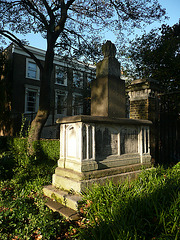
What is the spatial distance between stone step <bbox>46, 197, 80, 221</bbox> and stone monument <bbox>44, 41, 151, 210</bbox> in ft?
0.26

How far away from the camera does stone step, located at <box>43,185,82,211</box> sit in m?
2.71

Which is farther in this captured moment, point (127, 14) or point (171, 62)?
point (127, 14)

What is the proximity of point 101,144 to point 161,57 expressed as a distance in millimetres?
6252

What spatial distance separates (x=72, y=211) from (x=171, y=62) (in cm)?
736

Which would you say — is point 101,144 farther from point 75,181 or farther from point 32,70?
point 32,70

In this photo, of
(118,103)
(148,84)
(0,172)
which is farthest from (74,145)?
(148,84)

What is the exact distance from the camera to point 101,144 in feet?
11.2

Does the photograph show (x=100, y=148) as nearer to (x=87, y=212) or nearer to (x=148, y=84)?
(x=87, y=212)

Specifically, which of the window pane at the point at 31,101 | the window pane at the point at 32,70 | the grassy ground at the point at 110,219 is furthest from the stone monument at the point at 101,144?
the window pane at the point at 32,70

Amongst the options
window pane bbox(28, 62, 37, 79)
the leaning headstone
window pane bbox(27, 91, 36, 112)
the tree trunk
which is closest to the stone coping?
the leaning headstone

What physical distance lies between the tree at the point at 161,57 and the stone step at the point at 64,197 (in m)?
5.85

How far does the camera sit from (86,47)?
9969 mm

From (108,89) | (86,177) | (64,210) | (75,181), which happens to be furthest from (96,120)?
(64,210)

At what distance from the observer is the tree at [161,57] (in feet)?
24.8
